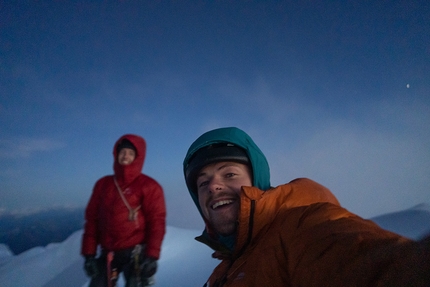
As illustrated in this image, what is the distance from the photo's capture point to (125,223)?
71.1 inches

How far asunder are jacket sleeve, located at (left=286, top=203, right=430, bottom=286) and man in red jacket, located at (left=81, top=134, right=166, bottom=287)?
1524mm

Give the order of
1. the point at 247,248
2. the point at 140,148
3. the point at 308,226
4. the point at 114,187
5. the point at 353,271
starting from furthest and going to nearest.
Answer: the point at 140,148
the point at 114,187
the point at 247,248
the point at 308,226
the point at 353,271

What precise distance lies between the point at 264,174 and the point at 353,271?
0.84 meters

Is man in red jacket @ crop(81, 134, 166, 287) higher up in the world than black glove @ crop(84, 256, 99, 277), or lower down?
higher up

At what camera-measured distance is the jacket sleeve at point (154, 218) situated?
1.80m

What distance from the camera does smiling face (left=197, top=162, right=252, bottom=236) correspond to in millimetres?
1028

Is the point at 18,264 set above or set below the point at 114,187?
below

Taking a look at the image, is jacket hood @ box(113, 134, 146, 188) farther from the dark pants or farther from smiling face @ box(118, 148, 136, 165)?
the dark pants

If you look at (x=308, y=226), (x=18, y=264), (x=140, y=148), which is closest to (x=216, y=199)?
(x=308, y=226)

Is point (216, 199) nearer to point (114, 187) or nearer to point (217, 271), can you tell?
point (217, 271)

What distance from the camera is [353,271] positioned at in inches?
15.8

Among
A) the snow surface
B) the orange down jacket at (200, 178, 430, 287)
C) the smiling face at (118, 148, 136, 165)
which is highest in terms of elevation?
the smiling face at (118, 148, 136, 165)

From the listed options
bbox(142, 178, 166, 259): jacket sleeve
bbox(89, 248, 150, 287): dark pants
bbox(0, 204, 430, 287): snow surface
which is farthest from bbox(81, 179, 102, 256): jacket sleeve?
bbox(0, 204, 430, 287): snow surface

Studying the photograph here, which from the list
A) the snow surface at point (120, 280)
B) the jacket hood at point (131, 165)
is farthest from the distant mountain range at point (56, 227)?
the jacket hood at point (131, 165)
